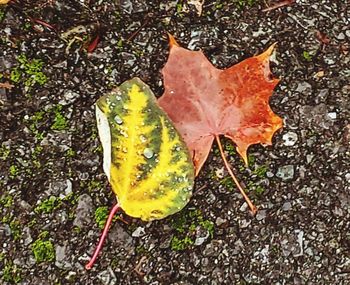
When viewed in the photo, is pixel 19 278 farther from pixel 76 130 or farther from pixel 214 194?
pixel 214 194

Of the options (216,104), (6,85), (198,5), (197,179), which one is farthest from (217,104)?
(6,85)

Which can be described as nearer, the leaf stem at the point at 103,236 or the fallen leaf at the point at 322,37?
the leaf stem at the point at 103,236

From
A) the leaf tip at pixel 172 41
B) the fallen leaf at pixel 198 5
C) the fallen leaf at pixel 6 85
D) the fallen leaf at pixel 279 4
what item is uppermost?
the fallen leaf at pixel 198 5

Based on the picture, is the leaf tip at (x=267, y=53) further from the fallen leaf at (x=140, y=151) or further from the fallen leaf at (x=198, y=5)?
the fallen leaf at (x=140, y=151)

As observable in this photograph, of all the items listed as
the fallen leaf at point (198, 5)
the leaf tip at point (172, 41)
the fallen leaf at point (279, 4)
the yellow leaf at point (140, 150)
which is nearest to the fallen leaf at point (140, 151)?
the yellow leaf at point (140, 150)

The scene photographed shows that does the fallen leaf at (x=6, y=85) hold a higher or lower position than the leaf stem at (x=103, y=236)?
higher

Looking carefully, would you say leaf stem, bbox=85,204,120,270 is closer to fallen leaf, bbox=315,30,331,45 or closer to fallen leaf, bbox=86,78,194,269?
fallen leaf, bbox=86,78,194,269

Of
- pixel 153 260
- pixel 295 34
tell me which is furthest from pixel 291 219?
pixel 295 34
